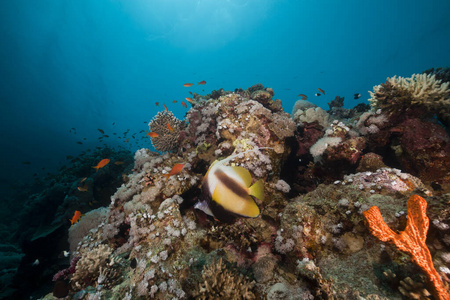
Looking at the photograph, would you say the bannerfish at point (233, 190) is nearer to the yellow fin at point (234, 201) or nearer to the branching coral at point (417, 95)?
the yellow fin at point (234, 201)

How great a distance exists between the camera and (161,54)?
10575cm

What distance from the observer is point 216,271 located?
2.76 m

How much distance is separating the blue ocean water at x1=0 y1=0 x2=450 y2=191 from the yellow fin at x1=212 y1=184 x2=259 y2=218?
1496 cm

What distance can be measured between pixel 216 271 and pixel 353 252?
218 centimetres

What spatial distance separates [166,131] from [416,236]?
7398 mm

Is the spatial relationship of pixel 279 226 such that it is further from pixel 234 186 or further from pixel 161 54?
pixel 161 54

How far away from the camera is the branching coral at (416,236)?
1.79m

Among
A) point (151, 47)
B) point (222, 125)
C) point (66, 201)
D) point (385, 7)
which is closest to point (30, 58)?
point (151, 47)

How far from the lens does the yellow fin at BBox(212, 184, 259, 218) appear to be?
7.23ft

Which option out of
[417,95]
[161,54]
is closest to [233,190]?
[417,95]

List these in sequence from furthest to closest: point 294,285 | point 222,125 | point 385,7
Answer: point 385,7 < point 222,125 < point 294,285

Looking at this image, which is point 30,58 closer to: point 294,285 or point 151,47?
point 151,47

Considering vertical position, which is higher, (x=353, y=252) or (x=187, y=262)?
(x=353, y=252)

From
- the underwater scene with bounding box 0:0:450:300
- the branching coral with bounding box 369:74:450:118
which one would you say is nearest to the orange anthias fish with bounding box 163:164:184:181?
the underwater scene with bounding box 0:0:450:300
